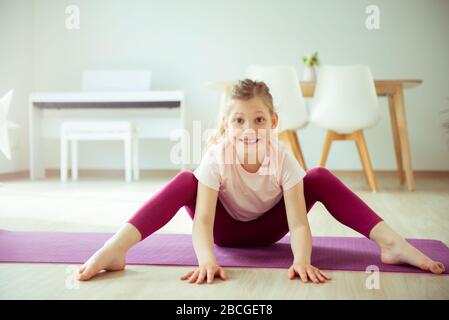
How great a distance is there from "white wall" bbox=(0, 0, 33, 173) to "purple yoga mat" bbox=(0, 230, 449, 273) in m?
3.02

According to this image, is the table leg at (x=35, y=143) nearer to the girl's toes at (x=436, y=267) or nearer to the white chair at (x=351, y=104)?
the white chair at (x=351, y=104)

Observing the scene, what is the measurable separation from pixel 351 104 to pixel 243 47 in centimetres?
174

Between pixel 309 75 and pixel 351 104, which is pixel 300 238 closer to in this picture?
pixel 351 104

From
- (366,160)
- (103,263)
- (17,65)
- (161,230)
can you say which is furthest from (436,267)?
(17,65)

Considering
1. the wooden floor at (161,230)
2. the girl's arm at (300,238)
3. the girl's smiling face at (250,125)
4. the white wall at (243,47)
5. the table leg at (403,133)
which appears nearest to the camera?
the wooden floor at (161,230)

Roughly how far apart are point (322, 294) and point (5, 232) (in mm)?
1185

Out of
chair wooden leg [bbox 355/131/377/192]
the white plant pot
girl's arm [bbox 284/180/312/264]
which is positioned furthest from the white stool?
girl's arm [bbox 284/180/312/264]

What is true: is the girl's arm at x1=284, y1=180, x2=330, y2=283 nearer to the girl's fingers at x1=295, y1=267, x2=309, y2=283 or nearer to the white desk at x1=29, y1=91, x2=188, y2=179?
the girl's fingers at x1=295, y1=267, x2=309, y2=283

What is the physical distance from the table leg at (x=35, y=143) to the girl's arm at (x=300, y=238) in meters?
3.55

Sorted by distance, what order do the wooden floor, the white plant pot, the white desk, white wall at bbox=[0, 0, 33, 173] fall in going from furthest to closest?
white wall at bbox=[0, 0, 33, 173] → the white desk → the white plant pot → the wooden floor

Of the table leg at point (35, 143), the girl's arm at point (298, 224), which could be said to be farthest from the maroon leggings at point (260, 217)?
the table leg at point (35, 143)

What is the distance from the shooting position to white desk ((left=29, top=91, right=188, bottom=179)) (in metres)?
4.36

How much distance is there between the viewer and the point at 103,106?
460 cm

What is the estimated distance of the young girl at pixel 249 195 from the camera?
1.30 m
